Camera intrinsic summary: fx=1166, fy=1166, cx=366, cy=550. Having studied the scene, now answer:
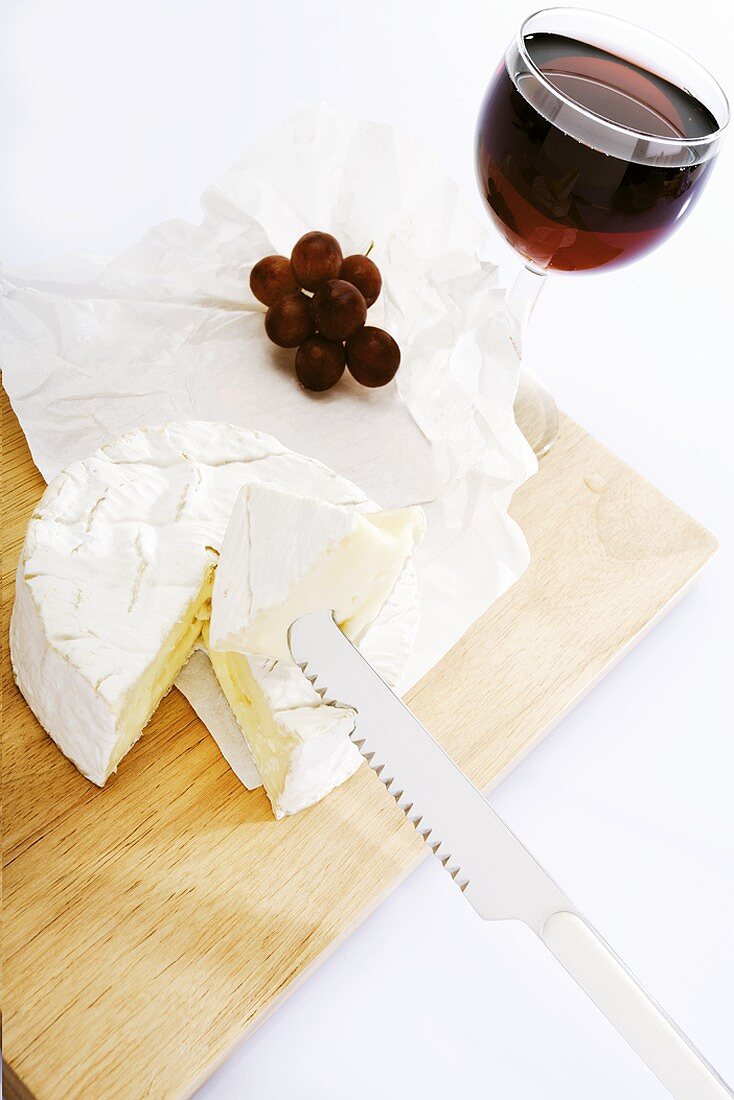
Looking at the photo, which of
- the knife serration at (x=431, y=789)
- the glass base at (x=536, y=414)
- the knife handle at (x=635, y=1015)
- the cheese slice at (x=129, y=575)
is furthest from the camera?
the glass base at (x=536, y=414)

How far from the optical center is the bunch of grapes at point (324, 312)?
1.42m

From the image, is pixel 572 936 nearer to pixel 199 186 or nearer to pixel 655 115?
pixel 655 115

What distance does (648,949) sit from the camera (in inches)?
46.3

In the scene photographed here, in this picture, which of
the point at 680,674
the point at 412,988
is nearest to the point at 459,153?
the point at 680,674

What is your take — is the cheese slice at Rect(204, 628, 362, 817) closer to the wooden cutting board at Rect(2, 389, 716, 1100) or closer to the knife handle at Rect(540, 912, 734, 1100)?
the wooden cutting board at Rect(2, 389, 716, 1100)

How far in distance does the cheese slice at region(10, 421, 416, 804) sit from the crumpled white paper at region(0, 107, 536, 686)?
177 mm

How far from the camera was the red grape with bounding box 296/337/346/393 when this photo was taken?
57.0 inches

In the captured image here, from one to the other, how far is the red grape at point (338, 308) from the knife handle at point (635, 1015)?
78 centimetres

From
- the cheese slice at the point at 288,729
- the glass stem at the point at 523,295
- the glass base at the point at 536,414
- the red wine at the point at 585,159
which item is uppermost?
the red wine at the point at 585,159

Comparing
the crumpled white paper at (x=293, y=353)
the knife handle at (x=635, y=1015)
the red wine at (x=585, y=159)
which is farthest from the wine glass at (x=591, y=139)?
the knife handle at (x=635, y=1015)

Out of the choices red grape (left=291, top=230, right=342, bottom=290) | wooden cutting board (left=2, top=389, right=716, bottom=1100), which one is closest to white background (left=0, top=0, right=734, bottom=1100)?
wooden cutting board (left=2, top=389, right=716, bottom=1100)

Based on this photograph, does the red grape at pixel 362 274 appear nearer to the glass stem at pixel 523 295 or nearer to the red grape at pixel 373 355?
the red grape at pixel 373 355

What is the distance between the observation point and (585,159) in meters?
1.13

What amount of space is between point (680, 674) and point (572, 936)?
0.59 meters
